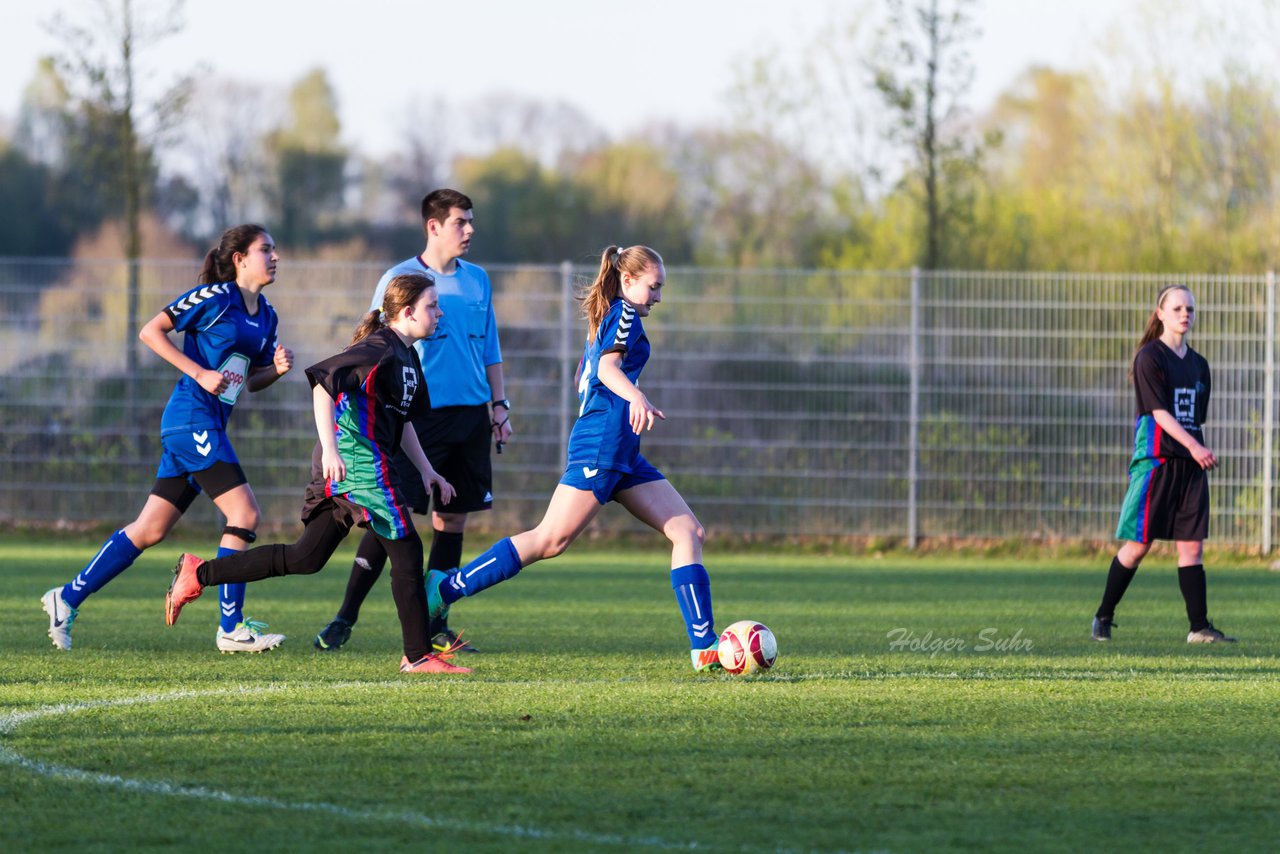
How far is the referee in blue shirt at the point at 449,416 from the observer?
801 centimetres

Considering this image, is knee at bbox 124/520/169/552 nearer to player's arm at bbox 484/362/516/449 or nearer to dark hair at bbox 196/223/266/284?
dark hair at bbox 196/223/266/284

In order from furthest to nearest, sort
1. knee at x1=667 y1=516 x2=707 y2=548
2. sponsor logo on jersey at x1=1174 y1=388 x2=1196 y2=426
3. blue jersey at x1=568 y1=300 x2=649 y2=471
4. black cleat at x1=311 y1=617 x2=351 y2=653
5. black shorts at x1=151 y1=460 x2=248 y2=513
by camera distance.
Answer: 1. sponsor logo on jersey at x1=1174 y1=388 x2=1196 y2=426
2. black cleat at x1=311 y1=617 x2=351 y2=653
3. black shorts at x1=151 y1=460 x2=248 y2=513
4. knee at x1=667 y1=516 x2=707 y2=548
5. blue jersey at x1=568 y1=300 x2=649 y2=471

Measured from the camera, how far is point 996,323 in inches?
620

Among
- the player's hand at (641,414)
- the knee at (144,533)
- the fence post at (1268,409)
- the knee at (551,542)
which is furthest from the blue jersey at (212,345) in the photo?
the fence post at (1268,409)

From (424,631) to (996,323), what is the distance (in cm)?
988

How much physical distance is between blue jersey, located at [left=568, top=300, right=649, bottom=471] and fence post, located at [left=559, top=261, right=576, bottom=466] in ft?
29.0

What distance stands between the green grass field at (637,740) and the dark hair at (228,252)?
1.80 meters

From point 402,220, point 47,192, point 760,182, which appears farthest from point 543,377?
point 402,220

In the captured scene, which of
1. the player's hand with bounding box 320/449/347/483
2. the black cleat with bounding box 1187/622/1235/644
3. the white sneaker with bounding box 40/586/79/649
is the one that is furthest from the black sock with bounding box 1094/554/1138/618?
the white sneaker with bounding box 40/586/79/649

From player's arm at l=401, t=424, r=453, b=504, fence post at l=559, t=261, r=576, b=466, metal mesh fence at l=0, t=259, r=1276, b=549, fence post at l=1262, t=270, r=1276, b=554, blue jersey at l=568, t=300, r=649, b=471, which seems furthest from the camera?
fence post at l=559, t=261, r=576, b=466

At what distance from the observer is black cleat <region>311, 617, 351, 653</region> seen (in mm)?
8008

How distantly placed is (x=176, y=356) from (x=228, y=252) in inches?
23.6

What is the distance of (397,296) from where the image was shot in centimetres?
707

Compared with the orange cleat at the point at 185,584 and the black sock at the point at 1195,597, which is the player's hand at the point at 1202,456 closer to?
the black sock at the point at 1195,597
